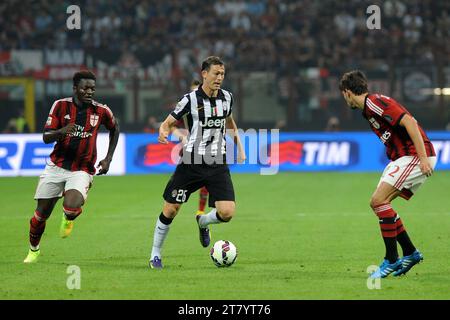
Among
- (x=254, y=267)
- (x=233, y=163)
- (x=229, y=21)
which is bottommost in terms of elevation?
(x=233, y=163)

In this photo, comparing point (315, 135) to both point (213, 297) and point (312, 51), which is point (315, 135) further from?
point (213, 297)

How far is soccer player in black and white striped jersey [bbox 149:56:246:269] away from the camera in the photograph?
933cm

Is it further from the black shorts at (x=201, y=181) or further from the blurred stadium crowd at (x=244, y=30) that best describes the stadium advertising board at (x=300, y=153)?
the black shorts at (x=201, y=181)

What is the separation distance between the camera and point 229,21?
3045 cm

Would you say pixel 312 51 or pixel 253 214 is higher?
pixel 312 51

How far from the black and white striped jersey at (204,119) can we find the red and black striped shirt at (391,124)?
1.61 metres

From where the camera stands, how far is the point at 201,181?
31.0 ft

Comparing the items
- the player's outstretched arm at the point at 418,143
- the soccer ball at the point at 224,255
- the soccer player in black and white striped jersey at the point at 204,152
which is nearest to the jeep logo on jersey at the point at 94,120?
the soccer player in black and white striped jersey at the point at 204,152

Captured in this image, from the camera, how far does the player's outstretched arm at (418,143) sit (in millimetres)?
8273

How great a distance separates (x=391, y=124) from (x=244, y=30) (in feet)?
71.8

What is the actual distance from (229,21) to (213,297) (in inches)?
937

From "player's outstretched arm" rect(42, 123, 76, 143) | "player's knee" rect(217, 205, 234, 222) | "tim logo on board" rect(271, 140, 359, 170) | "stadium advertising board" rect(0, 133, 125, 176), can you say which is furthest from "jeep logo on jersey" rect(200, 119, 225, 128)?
"tim logo on board" rect(271, 140, 359, 170)

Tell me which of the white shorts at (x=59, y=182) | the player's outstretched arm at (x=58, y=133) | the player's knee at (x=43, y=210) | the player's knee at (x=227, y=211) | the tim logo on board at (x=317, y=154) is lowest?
the tim logo on board at (x=317, y=154)
